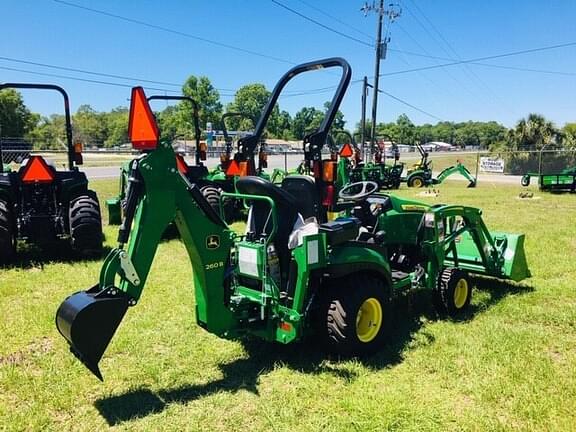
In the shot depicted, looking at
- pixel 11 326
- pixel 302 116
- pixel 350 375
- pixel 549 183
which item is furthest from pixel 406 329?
pixel 302 116

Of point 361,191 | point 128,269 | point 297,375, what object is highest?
point 361,191

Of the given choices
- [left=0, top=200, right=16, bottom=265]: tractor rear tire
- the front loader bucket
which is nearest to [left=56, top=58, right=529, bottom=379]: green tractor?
the front loader bucket

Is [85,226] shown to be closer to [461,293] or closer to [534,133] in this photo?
[461,293]

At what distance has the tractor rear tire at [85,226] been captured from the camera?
730cm

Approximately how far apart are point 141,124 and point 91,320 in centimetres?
133

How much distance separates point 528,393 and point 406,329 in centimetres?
146

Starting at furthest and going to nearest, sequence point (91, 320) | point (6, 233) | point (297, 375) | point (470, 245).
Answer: point (6, 233) < point (470, 245) < point (297, 375) < point (91, 320)

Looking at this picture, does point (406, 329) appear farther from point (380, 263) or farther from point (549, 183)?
point (549, 183)

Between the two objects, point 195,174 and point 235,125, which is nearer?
point 195,174

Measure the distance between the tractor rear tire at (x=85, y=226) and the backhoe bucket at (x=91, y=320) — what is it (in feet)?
14.1

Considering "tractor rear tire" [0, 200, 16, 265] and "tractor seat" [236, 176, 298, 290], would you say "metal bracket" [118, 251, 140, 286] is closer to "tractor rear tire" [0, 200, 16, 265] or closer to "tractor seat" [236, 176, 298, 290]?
"tractor seat" [236, 176, 298, 290]

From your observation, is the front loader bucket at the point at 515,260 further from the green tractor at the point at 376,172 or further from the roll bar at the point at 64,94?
the green tractor at the point at 376,172

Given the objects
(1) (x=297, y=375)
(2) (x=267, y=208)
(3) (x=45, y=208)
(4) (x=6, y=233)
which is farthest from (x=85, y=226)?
(1) (x=297, y=375)

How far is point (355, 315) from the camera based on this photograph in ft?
13.3
